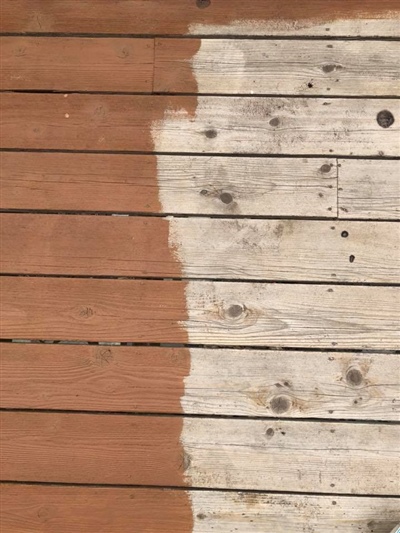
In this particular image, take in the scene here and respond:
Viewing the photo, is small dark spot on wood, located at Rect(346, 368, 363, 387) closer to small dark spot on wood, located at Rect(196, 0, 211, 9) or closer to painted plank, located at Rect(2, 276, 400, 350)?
painted plank, located at Rect(2, 276, 400, 350)

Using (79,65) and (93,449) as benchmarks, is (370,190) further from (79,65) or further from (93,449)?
(93,449)

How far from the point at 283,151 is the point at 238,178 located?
0.20 metres

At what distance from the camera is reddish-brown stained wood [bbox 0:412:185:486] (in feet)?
6.01

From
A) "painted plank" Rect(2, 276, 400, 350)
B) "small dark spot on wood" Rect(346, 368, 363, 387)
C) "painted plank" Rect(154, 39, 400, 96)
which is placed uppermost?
"painted plank" Rect(154, 39, 400, 96)

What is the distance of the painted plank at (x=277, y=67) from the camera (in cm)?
197

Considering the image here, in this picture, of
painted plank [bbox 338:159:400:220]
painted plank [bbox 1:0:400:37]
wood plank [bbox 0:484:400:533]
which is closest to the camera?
wood plank [bbox 0:484:400:533]

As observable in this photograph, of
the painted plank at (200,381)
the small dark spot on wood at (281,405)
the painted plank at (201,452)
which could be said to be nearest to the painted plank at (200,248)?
the painted plank at (200,381)

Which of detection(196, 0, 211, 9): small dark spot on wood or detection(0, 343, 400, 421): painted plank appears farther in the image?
detection(196, 0, 211, 9): small dark spot on wood

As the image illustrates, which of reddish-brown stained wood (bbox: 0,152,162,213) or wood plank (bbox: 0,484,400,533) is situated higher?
reddish-brown stained wood (bbox: 0,152,162,213)

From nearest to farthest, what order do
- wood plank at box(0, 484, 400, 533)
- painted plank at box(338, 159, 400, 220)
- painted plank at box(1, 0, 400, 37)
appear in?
wood plank at box(0, 484, 400, 533) < painted plank at box(338, 159, 400, 220) < painted plank at box(1, 0, 400, 37)

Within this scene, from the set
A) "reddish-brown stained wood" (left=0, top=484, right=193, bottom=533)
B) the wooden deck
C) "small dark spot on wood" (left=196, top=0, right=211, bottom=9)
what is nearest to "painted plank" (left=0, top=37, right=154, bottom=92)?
the wooden deck

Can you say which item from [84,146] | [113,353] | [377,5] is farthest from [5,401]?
[377,5]

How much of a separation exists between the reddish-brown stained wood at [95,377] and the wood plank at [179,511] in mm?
292

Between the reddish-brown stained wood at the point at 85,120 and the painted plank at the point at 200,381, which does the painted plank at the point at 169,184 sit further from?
the painted plank at the point at 200,381
